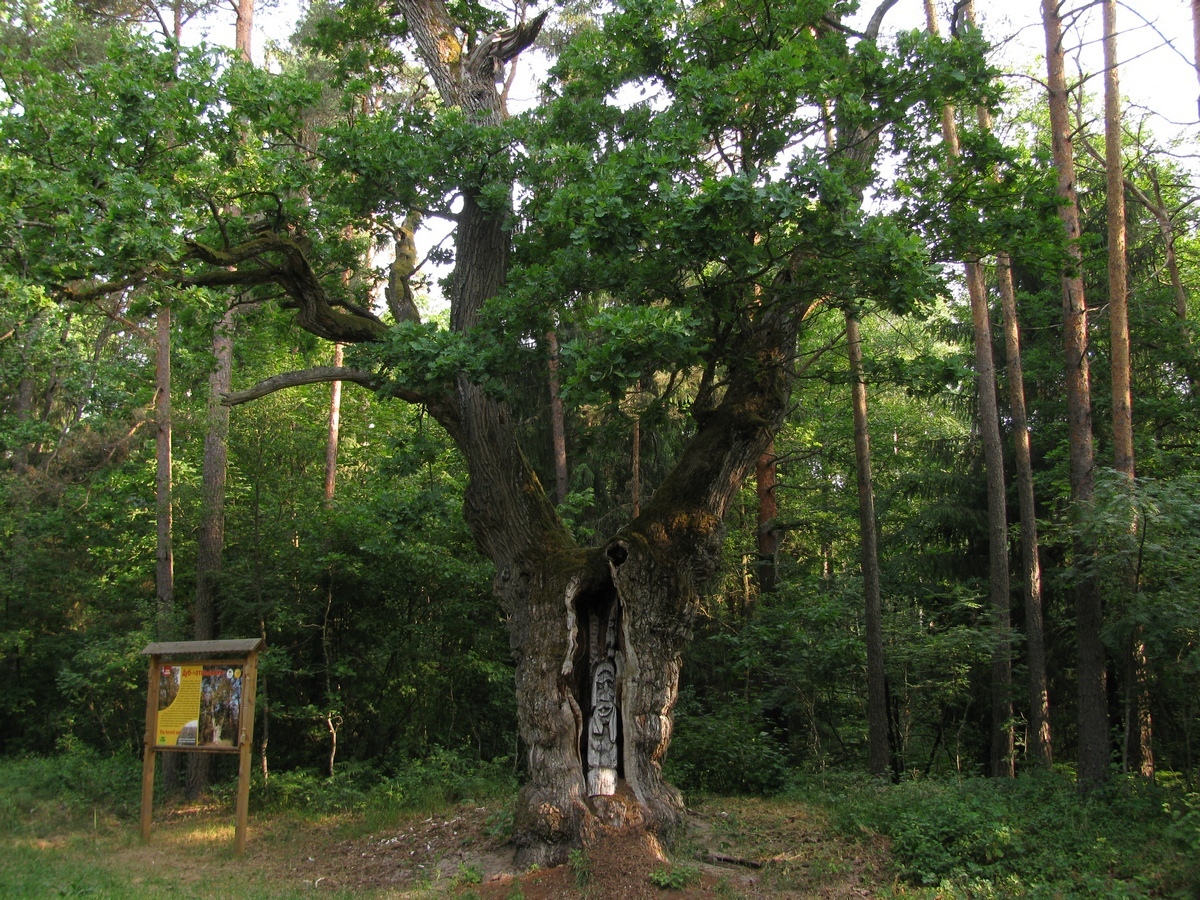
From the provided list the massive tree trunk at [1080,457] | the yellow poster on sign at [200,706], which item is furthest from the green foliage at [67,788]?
the massive tree trunk at [1080,457]

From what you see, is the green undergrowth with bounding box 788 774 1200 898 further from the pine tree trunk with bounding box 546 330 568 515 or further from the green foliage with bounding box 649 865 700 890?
the pine tree trunk with bounding box 546 330 568 515

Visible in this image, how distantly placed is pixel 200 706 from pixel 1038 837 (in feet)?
27.8

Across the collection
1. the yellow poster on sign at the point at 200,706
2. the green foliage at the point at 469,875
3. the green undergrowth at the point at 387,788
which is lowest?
the green undergrowth at the point at 387,788

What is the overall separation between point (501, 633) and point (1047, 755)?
822 cm

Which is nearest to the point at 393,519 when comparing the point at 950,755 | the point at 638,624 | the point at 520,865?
the point at 638,624

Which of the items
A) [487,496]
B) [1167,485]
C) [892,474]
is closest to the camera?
[487,496]

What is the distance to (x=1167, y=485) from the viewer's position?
920cm

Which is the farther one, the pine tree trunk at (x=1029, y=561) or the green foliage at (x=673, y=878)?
the pine tree trunk at (x=1029, y=561)

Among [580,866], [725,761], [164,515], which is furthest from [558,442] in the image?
[580,866]

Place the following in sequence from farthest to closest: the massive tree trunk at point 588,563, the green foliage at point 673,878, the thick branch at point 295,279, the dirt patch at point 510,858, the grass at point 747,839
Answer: the thick branch at point 295,279, the massive tree trunk at point 588,563, the grass at point 747,839, the dirt patch at point 510,858, the green foliage at point 673,878

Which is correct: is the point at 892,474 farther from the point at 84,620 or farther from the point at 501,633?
the point at 84,620

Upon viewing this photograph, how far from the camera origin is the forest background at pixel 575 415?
7230mm

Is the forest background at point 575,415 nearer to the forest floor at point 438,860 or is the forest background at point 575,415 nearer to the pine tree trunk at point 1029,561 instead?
the pine tree trunk at point 1029,561

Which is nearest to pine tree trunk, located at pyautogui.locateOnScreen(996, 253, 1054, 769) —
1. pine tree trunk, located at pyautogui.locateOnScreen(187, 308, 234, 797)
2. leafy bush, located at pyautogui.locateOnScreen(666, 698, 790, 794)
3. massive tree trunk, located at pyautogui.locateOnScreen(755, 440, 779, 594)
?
leafy bush, located at pyautogui.locateOnScreen(666, 698, 790, 794)
